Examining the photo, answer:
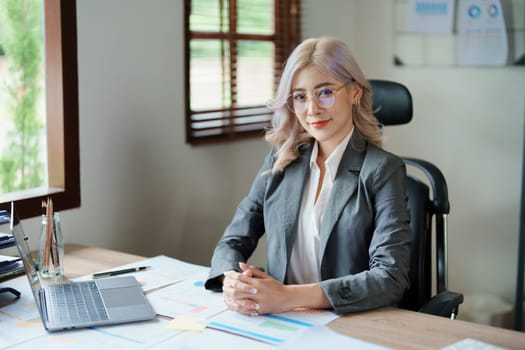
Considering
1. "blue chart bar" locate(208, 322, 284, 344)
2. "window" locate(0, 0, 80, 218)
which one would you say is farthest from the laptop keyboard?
"window" locate(0, 0, 80, 218)

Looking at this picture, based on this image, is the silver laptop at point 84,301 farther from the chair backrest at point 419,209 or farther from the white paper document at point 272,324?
the chair backrest at point 419,209

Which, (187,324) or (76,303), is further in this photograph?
(76,303)

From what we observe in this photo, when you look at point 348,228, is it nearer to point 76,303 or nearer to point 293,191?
point 293,191

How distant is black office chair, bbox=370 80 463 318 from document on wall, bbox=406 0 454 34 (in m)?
1.34

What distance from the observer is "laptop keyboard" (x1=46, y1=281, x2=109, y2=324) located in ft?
5.20

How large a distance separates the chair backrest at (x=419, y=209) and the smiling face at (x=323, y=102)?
0.53ft

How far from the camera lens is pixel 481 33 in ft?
10.6

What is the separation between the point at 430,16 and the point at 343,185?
177cm

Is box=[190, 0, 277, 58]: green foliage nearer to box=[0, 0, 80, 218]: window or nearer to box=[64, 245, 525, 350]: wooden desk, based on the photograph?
box=[0, 0, 80, 218]: window

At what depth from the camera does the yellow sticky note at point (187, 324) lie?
1.54 meters

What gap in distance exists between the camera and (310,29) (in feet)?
11.2

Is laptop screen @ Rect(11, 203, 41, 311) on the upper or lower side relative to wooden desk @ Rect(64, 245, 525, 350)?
upper

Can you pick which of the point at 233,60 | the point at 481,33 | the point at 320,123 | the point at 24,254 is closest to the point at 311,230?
the point at 320,123

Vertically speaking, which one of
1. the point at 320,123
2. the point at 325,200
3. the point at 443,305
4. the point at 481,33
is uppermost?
the point at 481,33
